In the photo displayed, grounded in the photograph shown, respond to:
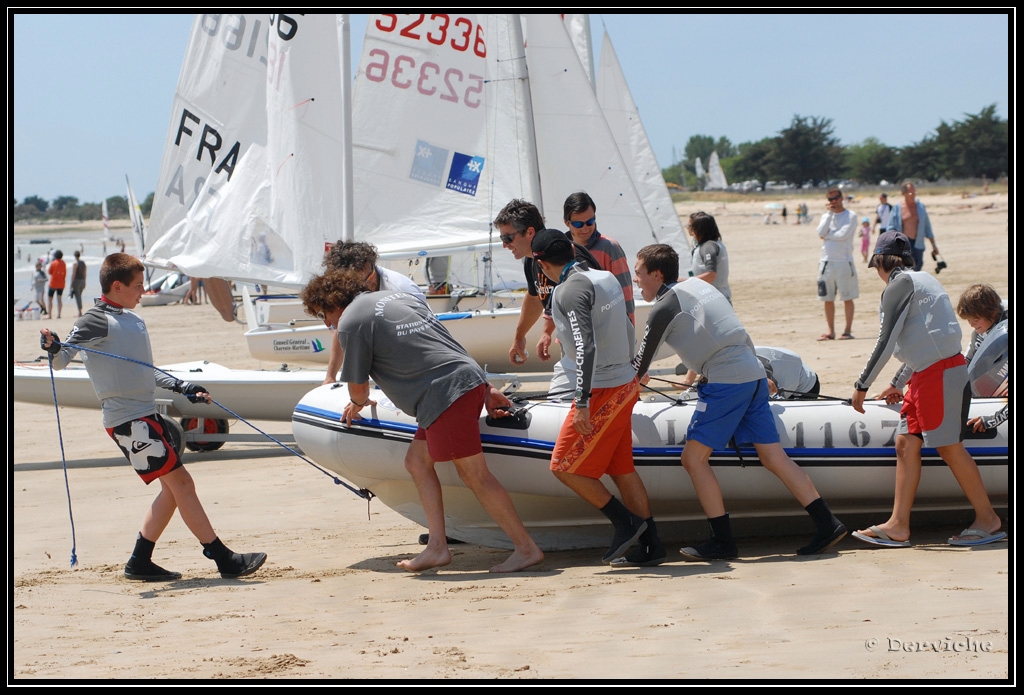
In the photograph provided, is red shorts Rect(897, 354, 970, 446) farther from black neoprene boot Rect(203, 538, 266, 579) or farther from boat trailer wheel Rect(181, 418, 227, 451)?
boat trailer wheel Rect(181, 418, 227, 451)

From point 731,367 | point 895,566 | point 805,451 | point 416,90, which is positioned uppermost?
point 416,90

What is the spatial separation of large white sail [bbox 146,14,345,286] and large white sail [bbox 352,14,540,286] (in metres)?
0.38

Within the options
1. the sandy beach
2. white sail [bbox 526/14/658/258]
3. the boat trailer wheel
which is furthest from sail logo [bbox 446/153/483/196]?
the sandy beach

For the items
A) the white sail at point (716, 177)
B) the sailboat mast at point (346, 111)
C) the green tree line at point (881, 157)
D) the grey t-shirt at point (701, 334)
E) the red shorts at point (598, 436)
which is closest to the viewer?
the red shorts at point (598, 436)

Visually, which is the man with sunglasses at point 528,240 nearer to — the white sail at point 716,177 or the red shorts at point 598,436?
the red shorts at point 598,436

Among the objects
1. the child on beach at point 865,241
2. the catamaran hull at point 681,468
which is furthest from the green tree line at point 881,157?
the catamaran hull at point 681,468

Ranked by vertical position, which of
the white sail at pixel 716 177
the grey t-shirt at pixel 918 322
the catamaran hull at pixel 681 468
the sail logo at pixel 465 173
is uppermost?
the white sail at pixel 716 177

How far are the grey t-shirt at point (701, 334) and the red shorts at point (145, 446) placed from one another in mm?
2188

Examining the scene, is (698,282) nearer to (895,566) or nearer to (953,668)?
(895,566)

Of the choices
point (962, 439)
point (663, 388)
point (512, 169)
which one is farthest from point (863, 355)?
point (962, 439)

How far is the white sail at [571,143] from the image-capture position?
37.3 feet

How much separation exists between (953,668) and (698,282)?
2261 millimetres

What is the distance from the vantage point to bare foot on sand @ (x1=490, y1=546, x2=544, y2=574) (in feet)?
16.5
